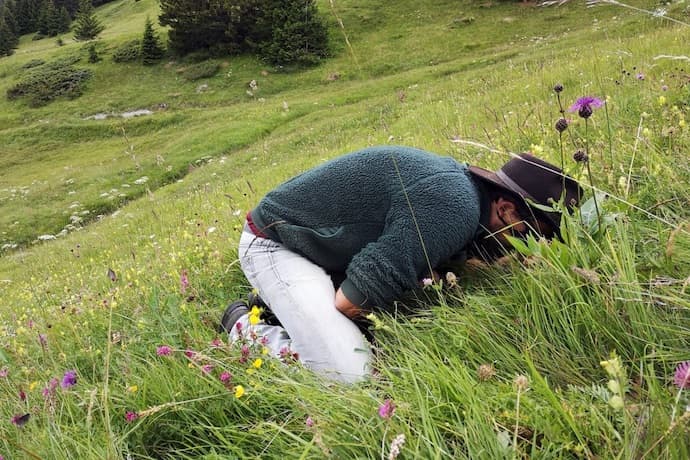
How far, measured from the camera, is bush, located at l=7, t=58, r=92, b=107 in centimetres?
4228

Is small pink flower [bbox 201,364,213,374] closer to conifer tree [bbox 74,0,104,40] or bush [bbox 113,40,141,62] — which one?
bush [bbox 113,40,141,62]

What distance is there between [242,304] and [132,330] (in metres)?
0.70

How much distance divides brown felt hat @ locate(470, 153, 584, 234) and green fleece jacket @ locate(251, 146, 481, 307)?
0.73 feet

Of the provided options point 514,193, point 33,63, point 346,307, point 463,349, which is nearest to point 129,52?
point 33,63

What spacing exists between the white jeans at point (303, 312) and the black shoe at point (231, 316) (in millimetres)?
161

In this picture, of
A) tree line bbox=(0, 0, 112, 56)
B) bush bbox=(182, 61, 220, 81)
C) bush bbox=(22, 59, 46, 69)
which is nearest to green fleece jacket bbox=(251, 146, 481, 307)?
bush bbox=(182, 61, 220, 81)

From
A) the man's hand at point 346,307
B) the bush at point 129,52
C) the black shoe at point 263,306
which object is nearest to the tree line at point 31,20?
the bush at point 129,52

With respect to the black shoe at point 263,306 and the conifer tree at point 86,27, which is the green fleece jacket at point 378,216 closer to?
the black shoe at point 263,306

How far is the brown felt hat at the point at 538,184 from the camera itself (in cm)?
257

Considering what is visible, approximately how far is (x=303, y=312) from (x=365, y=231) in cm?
64

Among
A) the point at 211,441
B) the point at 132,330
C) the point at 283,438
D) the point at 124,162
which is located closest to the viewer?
the point at 283,438

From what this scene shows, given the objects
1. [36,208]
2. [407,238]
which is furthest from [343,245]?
[36,208]

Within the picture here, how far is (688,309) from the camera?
165 cm

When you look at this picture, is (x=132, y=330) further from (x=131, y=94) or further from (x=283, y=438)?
(x=131, y=94)
